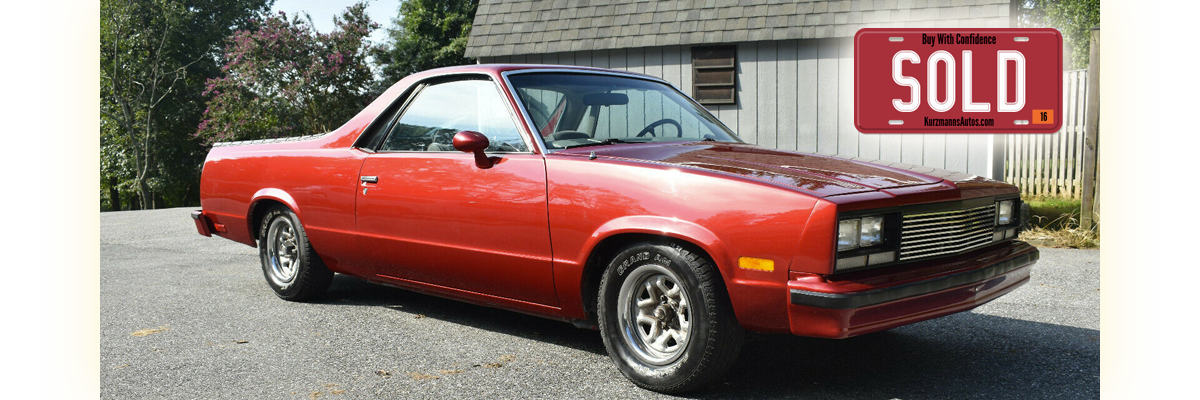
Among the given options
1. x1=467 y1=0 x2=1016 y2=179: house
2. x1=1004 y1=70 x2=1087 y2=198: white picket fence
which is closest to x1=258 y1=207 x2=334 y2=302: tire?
x1=467 y1=0 x2=1016 y2=179: house

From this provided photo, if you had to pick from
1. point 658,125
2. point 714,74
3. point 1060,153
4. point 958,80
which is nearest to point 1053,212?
point 958,80

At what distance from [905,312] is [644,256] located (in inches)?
39.7

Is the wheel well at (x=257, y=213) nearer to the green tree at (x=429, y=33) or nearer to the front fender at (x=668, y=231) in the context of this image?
the front fender at (x=668, y=231)

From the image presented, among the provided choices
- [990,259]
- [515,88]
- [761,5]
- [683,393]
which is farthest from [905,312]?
[761,5]

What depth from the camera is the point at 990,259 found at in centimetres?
363

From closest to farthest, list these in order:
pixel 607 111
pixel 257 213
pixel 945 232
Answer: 1. pixel 945 232
2. pixel 607 111
3. pixel 257 213

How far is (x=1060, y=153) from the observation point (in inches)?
443

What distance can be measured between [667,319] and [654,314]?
57mm

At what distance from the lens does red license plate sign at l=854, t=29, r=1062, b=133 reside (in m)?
9.02

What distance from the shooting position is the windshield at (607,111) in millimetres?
4258

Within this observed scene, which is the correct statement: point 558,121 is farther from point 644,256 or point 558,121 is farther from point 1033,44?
point 1033,44

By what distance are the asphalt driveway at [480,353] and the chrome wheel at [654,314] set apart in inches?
7.3

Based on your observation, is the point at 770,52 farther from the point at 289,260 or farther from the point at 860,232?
the point at 860,232

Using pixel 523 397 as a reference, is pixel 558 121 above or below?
above
